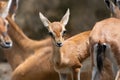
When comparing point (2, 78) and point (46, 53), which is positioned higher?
point (46, 53)

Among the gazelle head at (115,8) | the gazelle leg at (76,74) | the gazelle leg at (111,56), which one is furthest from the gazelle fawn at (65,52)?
the gazelle leg at (111,56)

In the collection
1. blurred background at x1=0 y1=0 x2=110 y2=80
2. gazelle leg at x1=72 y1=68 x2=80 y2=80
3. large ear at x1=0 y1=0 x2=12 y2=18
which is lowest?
blurred background at x1=0 y1=0 x2=110 y2=80

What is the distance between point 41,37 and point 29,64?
12.6ft

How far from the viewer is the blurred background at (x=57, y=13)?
12.8 m

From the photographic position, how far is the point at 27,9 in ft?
42.2

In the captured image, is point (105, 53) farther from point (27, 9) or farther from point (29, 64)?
point (27, 9)

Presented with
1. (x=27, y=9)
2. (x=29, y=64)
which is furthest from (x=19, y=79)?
(x=27, y=9)

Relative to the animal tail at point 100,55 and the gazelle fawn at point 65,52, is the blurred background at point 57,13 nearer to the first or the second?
the gazelle fawn at point 65,52

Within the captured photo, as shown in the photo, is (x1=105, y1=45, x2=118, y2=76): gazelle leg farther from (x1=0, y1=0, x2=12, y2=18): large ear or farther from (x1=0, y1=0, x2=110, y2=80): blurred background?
(x1=0, y1=0, x2=110, y2=80): blurred background

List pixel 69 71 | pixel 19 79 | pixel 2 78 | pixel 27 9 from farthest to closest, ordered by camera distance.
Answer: pixel 27 9 → pixel 2 78 → pixel 19 79 → pixel 69 71

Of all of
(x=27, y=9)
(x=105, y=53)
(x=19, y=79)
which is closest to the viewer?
(x=105, y=53)

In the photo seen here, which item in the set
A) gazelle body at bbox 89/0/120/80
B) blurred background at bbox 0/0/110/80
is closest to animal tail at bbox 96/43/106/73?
gazelle body at bbox 89/0/120/80

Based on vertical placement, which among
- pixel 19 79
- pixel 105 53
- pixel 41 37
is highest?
pixel 105 53

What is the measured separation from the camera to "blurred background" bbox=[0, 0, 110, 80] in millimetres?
12836
